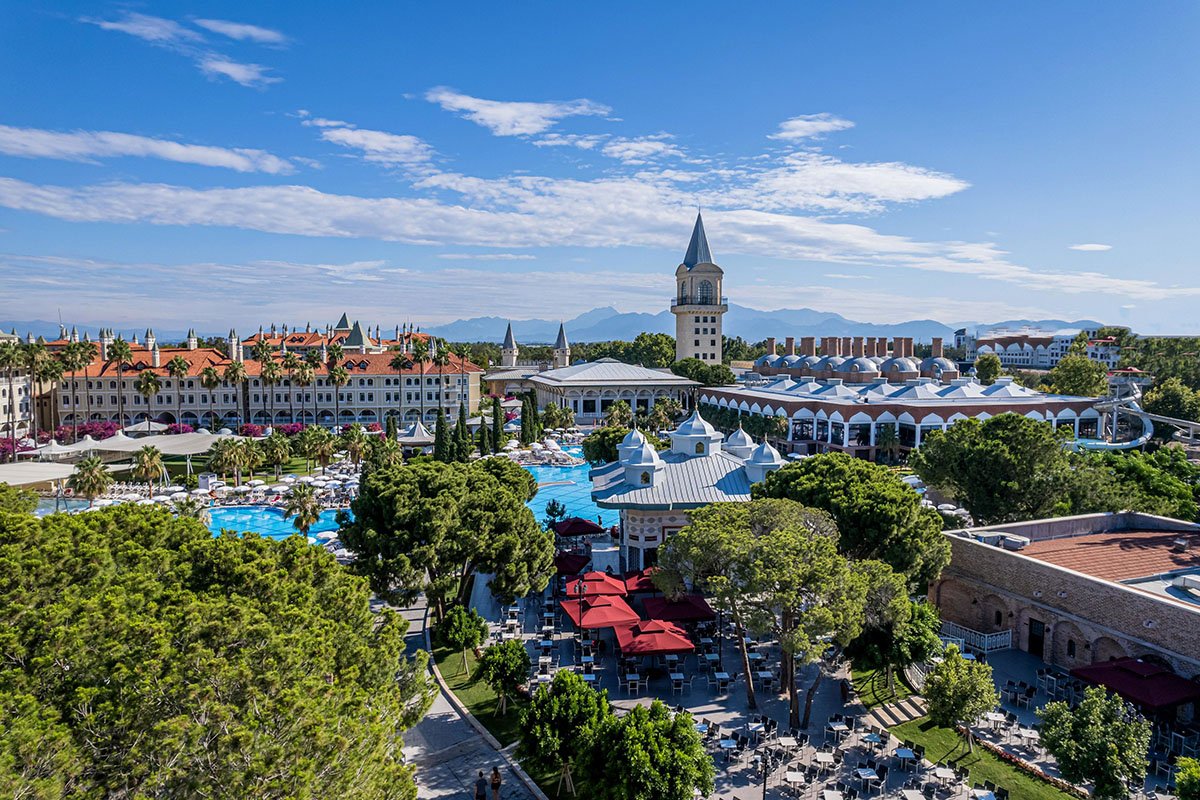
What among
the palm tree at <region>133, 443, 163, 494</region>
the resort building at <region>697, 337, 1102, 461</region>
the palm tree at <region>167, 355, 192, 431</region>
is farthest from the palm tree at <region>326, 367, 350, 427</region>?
the resort building at <region>697, 337, 1102, 461</region>

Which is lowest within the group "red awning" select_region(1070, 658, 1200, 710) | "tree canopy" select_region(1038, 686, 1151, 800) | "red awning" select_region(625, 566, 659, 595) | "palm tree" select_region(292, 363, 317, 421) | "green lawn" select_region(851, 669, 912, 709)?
"green lawn" select_region(851, 669, 912, 709)

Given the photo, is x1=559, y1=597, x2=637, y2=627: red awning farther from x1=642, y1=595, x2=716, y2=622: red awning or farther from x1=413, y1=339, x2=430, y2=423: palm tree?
x1=413, y1=339, x2=430, y2=423: palm tree

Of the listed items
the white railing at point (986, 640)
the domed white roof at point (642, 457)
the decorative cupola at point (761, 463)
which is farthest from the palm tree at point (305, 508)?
the white railing at point (986, 640)

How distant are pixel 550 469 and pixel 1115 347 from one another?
11950 cm

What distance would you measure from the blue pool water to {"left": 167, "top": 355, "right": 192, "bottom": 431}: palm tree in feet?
136

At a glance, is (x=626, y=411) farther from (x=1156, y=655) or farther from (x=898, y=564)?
(x=1156, y=655)

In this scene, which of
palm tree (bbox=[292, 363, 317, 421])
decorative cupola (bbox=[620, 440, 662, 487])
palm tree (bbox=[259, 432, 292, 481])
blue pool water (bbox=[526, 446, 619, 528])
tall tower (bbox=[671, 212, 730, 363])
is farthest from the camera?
tall tower (bbox=[671, 212, 730, 363])

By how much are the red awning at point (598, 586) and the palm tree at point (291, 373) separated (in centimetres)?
5770

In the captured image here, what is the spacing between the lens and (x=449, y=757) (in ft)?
65.8

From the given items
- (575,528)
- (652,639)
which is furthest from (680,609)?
(575,528)

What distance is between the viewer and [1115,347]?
439 ft

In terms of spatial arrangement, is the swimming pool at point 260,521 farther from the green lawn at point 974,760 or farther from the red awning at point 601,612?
the green lawn at point 974,760

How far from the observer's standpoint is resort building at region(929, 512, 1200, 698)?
21.8m

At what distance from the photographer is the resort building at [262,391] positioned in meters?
81.3
